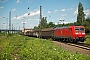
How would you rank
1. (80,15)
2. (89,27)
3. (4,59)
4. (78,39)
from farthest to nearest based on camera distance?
(80,15)
(89,27)
(78,39)
(4,59)

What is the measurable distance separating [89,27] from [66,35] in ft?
102

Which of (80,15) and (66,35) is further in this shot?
(80,15)

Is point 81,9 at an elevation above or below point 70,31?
above

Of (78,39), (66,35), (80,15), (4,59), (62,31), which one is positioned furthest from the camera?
(80,15)

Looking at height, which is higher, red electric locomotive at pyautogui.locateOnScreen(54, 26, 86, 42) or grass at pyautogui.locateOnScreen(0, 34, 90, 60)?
red electric locomotive at pyautogui.locateOnScreen(54, 26, 86, 42)

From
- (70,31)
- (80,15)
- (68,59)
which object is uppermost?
(80,15)

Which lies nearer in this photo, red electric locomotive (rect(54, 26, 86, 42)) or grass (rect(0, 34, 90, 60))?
grass (rect(0, 34, 90, 60))

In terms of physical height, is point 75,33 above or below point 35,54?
above

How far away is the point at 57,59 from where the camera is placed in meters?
10.2

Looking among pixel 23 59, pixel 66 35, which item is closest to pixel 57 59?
pixel 23 59

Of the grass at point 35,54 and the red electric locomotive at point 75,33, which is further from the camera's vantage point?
the red electric locomotive at point 75,33

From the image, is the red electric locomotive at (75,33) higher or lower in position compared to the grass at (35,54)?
higher

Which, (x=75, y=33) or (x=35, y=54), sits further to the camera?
(x=75, y=33)

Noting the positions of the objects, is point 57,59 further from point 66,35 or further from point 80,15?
point 80,15
